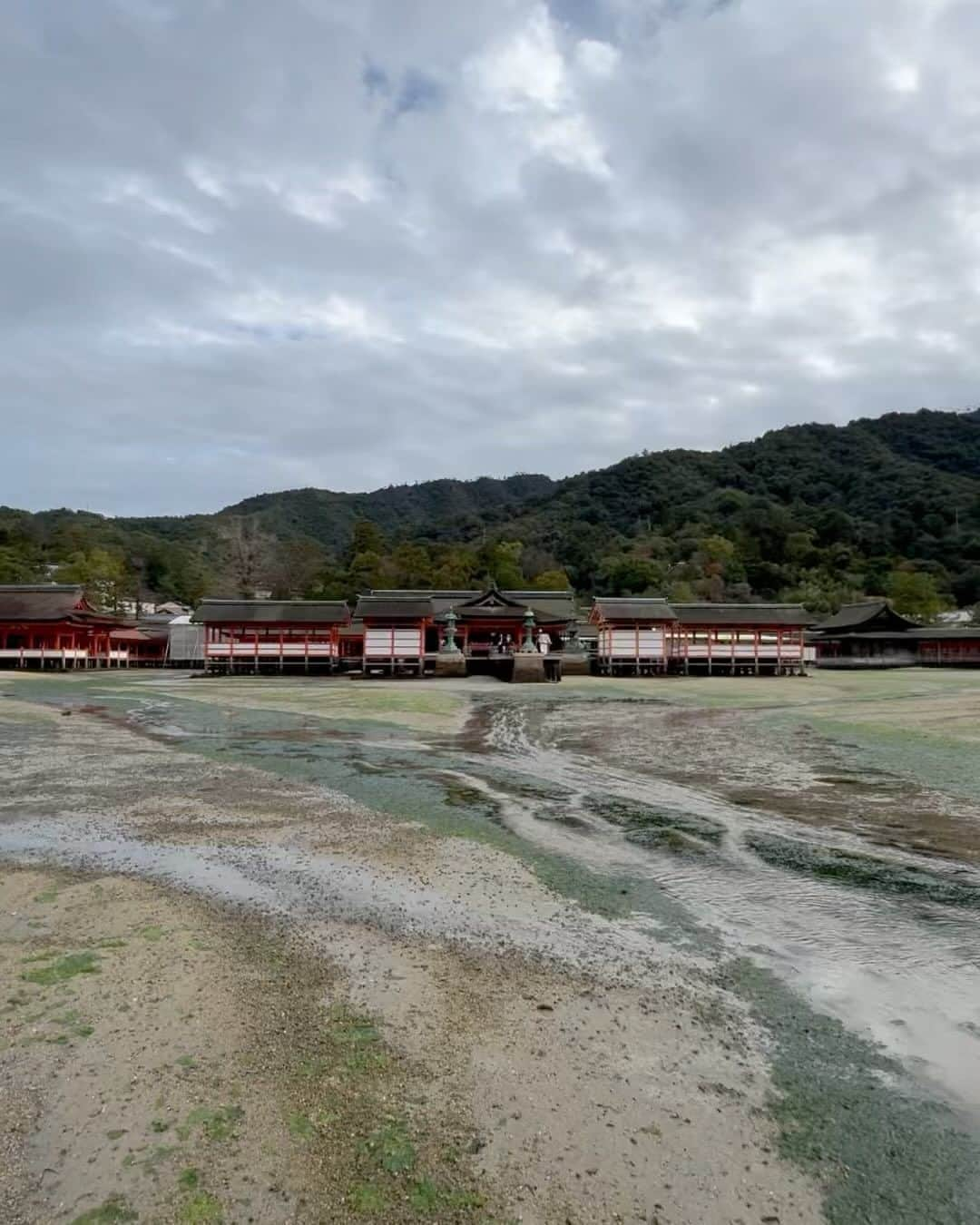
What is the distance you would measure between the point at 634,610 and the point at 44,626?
116 feet

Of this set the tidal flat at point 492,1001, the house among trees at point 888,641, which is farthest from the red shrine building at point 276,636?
the house among trees at point 888,641

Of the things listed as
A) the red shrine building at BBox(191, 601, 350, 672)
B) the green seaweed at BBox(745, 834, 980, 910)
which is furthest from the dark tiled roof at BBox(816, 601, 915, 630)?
the green seaweed at BBox(745, 834, 980, 910)

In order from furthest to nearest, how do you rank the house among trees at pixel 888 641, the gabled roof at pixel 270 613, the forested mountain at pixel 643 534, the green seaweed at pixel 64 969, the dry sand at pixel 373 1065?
the forested mountain at pixel 643 534 < the house among trees at pixel 888 641 < the gabled roof at pixel 270 613 < the green seaweed at pixel 64 969 < the dry sand at pixel 373 1065

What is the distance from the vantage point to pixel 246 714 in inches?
886

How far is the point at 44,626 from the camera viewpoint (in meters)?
48.2

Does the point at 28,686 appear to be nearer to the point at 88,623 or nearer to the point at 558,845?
the point at 88,623

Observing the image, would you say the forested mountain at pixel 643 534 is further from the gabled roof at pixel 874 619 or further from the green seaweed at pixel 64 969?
the green seaweed at pixel 64 969

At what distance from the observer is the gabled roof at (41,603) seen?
47753mm

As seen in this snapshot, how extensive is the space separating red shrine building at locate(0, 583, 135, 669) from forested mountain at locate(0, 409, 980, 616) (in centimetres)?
1668

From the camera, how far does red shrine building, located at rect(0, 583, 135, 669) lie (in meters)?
47.8

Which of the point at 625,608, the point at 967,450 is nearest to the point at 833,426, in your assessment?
the point at 967,450

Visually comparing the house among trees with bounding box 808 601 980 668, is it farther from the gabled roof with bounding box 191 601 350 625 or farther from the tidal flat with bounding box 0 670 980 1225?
the tidal flat with bounding box 0 670 980 1225

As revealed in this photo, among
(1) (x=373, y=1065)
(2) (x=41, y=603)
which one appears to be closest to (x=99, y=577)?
(2) (x=41, y=603)

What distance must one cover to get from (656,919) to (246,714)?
18.2 meters
